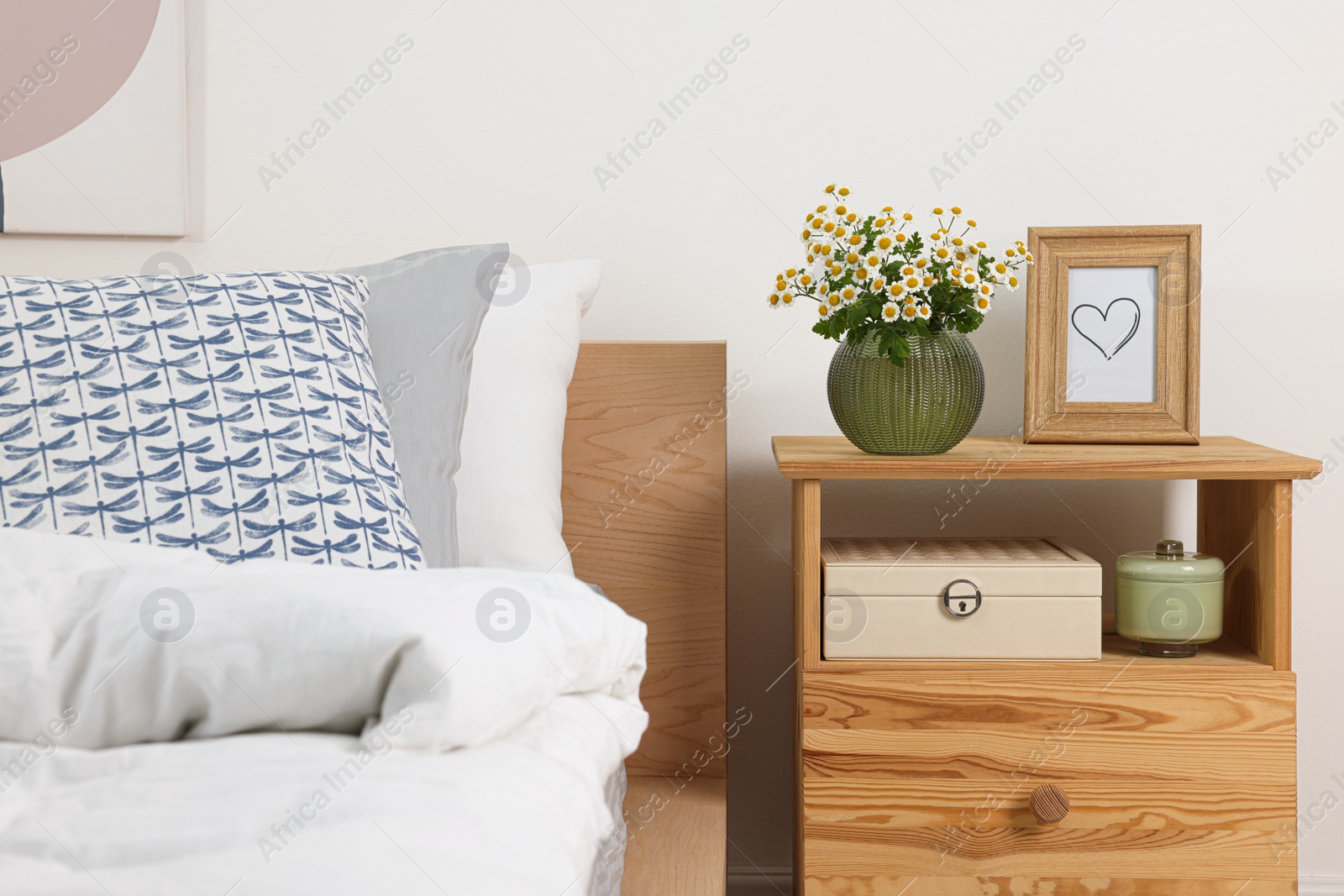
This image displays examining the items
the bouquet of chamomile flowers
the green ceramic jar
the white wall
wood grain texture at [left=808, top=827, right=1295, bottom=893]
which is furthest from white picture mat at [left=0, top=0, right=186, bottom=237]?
the green ceramic jar

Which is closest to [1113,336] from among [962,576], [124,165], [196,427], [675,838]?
[962,576]

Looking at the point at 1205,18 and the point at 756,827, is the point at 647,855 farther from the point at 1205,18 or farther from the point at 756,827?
the point at 1205,18

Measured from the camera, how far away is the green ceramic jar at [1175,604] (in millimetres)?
1049

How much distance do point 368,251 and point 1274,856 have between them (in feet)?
4.42

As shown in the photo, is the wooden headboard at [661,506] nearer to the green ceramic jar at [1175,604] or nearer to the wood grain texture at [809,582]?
the wood grain texture at [809,582]

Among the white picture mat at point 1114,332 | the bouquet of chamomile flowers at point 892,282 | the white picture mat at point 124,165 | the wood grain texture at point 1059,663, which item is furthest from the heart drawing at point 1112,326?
the white picture mat at point 124,165

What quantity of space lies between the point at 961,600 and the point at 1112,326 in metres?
0.42

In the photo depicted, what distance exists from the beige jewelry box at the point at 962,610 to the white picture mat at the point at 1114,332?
0.27m

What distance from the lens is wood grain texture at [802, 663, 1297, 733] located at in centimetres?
100

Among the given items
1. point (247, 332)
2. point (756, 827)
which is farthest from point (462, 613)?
point (756, 827)

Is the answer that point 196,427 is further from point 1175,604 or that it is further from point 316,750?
point 1175,604

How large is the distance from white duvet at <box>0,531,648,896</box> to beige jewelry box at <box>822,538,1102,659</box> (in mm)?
441

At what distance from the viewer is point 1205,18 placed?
1.33m

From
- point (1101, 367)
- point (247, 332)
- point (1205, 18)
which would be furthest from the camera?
point (1205, 18)
